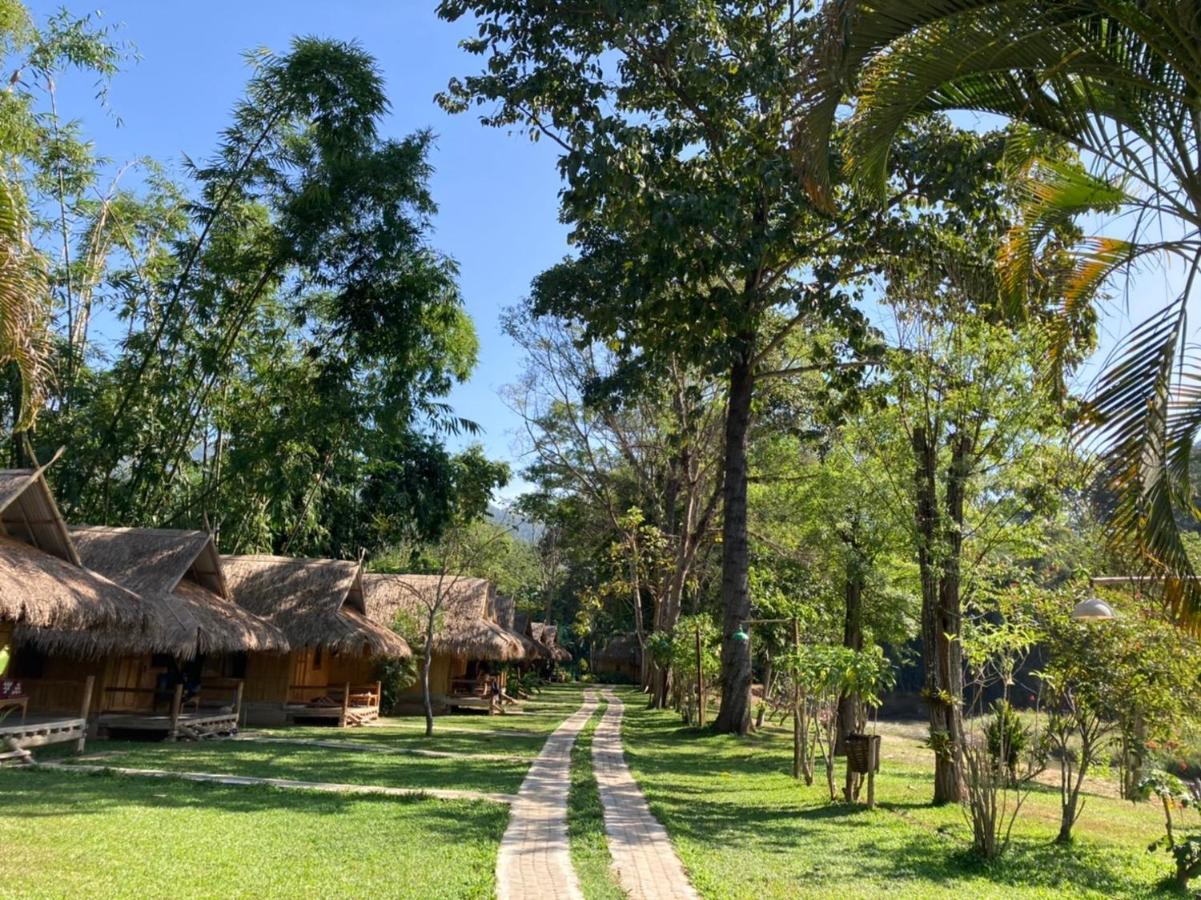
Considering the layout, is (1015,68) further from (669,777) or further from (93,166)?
(93,166)

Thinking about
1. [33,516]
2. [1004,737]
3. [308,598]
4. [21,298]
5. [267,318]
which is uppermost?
[267,318]

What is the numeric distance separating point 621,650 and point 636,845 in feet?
157

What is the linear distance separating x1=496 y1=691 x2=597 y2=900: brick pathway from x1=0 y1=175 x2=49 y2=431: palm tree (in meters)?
4.95

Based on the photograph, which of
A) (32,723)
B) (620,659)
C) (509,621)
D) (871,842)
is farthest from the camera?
(620,659)

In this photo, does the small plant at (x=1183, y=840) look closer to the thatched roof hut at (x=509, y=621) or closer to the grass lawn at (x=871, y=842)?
the grass lawn at (x=871, y=842)

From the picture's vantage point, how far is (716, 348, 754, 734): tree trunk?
16125 mm

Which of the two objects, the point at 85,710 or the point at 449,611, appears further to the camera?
the point at 449,611

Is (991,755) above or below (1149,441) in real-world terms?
below

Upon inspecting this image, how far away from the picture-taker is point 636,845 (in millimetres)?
7227

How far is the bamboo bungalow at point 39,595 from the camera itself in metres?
10.8

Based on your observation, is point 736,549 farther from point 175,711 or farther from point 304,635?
point 175,711

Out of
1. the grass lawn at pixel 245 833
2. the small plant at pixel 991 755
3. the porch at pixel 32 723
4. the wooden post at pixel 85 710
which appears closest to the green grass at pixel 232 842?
the grass lawn at pixel 245 833

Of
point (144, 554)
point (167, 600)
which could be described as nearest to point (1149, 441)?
point (167, 600)

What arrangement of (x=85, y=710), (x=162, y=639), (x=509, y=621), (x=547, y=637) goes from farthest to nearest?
(x=547, y=637) → (x=509, y=621) → (x=162, y=639) → (x=85, y=710)
